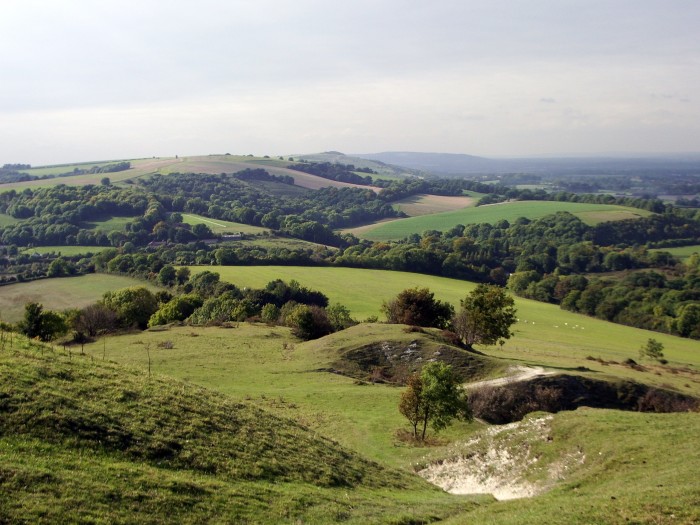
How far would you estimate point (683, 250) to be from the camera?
176 metres

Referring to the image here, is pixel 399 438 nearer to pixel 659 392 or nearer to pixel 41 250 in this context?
pixel 659 392

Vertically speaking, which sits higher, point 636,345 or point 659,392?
point 659,392

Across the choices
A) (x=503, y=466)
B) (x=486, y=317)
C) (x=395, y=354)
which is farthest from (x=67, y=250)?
(x=503, y=466)

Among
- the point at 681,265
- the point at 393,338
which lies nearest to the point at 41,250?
the point at 393,338

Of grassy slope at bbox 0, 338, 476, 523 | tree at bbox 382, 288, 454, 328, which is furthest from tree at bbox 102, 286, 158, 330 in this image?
grassy slope at bbox 0, 338, 476, 523

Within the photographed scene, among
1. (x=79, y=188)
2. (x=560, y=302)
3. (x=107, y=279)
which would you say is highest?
(x=79, y=188)

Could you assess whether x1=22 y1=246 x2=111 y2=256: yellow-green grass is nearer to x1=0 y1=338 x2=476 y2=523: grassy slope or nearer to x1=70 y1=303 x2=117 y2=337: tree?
x1=70 y1=303 x2=117 y2=337: tree

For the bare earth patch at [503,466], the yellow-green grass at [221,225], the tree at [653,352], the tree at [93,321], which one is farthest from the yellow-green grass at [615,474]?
the yellow-green grass at [221,225]

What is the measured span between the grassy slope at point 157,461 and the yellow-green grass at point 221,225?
154366 millimetres

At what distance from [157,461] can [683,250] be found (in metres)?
197

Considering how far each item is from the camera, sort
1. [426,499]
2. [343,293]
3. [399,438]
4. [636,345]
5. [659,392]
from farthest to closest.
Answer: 1. [343,293]
2. [636,345]
3. [659,392]
4. [399,438]
5. [426,499]

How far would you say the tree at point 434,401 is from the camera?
38281mm

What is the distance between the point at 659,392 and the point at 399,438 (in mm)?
24007

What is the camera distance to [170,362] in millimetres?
53031
